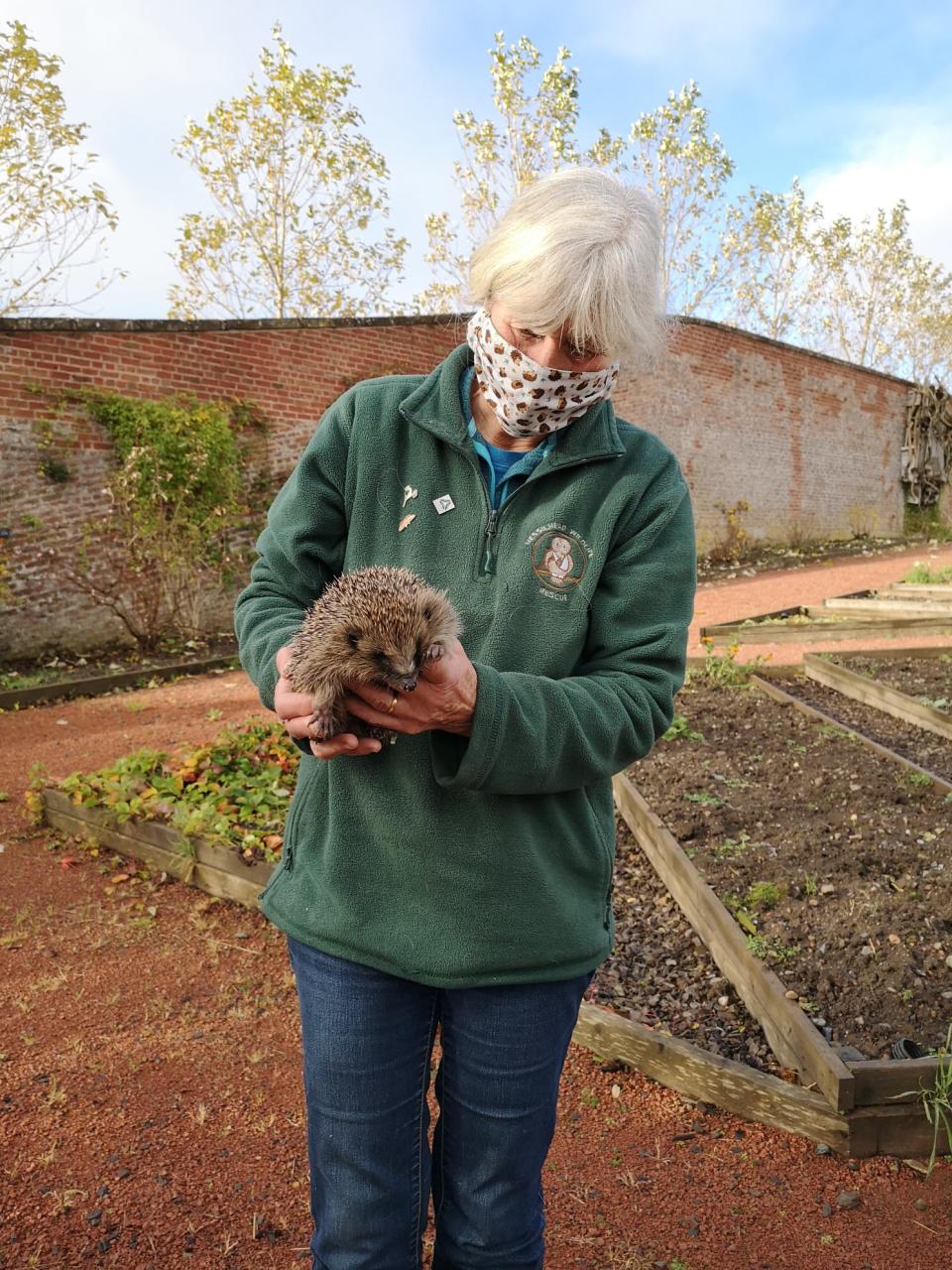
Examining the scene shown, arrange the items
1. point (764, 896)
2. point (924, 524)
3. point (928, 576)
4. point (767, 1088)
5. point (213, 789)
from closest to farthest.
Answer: point (767, 1088)
point (764, 896)
point (213, 789)
point (928, 576)
point (924, 524)

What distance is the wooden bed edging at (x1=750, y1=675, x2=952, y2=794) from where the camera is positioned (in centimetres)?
565

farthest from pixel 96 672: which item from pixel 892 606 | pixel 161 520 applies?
pixel 892 606

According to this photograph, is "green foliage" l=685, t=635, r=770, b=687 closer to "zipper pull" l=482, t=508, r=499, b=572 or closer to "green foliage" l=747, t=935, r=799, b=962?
"green foliage" l=747, t=935, r=799, b=962

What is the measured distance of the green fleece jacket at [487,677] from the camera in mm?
1606

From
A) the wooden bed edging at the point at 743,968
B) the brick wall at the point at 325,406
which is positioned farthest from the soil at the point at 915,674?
the brick wall at the point at 325,406

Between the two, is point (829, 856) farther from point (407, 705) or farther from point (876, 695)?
point (407, 705)

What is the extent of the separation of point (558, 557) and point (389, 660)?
1.31ft

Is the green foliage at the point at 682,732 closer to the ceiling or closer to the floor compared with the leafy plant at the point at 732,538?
closer to the floor

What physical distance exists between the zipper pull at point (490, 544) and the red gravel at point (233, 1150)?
2.17 meters

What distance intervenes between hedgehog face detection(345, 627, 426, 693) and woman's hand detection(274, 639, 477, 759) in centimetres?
2

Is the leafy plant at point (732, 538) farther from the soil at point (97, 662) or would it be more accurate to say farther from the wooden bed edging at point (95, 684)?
the wooden bed edging at point (95, 684)

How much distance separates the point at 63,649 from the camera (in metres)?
10.7

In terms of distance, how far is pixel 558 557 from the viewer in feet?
5.57

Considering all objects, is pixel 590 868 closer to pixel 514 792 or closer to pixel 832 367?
pixel 514 792
